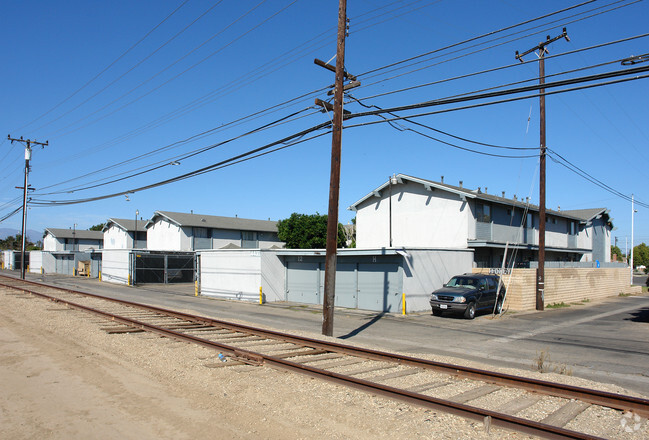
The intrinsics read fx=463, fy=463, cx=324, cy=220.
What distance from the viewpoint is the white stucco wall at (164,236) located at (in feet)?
171

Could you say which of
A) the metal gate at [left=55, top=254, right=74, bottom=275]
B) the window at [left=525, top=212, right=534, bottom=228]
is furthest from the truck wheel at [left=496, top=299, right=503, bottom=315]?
the metal gate at [left=55, top=254, right=74, bottom=275]

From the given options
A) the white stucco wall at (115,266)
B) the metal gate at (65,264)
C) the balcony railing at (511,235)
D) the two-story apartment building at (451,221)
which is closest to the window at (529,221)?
the two-story apartment building at (451,221)

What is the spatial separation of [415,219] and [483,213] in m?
4.39

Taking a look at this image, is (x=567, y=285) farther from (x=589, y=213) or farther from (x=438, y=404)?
(x=438, y=404)

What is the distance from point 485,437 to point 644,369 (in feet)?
24.4

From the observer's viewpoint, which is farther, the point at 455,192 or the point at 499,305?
the point at 455,192

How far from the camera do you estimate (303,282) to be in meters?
26.9

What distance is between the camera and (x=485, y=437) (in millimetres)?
5703

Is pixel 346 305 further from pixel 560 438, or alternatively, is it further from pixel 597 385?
pixel 560 438

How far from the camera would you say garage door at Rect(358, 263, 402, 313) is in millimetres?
21766

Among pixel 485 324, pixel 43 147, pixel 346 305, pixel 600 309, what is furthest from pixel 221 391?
pixel 43 147

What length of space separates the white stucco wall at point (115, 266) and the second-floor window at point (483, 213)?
98.6 feet

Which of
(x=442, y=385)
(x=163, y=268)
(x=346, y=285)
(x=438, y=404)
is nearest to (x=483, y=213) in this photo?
(x=346, y=285)

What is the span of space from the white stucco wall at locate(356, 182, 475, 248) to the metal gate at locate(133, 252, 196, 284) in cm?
1911
